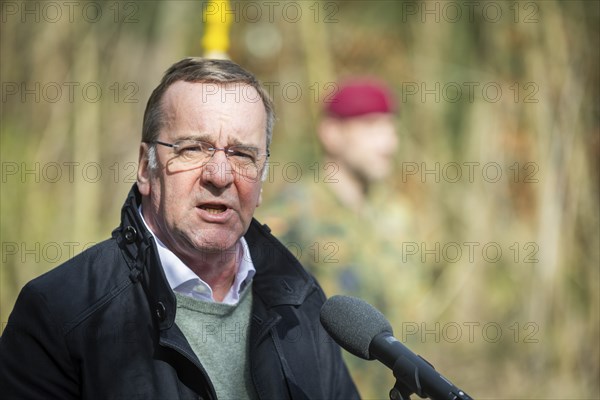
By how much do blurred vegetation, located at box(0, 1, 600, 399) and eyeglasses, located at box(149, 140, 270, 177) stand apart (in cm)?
409

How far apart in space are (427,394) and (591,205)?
5.60 metres

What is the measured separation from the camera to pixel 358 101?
5383 millimetres

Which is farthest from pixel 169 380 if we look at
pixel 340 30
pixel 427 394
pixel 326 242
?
pixel 340 30

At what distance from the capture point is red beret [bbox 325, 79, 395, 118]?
5336 millimetres

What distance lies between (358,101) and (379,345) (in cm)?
339

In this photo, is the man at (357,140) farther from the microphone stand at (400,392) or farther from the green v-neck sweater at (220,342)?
the microphone stand at (400,392)

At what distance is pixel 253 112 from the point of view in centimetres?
264

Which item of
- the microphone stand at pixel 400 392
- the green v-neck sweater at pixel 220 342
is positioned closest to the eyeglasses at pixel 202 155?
the green v-neck sweater at pixel 220 342

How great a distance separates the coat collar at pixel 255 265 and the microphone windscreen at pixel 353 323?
0.36m

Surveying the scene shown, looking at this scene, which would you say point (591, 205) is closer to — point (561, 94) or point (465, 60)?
point (561, 94)

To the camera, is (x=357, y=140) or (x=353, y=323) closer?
(x=353, y=323)

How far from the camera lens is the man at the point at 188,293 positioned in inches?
90.6

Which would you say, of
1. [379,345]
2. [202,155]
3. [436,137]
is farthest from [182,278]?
[436,137]

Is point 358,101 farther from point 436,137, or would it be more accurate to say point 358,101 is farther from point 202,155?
point 436,137
